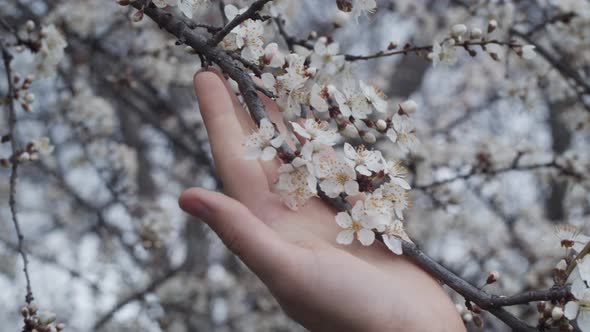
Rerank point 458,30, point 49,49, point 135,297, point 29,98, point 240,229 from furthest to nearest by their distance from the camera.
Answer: point 135,297 → point 49,49 → point 29,98 → point 458,30 → point 240,229

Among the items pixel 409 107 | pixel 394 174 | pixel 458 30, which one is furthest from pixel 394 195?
pixel 458 30

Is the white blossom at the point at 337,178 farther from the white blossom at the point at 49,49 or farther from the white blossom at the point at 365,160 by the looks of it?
the white blossom at the point at 49,49

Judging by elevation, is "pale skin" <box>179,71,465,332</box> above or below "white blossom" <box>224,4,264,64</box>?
below

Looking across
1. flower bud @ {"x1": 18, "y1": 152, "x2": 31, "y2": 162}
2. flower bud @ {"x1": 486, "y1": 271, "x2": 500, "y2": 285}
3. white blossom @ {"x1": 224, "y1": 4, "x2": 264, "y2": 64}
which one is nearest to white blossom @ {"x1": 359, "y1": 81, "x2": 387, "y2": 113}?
white blossom @ {"x1": 224, "y1": 4, "x2": 264, "y2": 64}

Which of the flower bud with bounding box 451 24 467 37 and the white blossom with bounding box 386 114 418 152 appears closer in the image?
the white blossom with bounding box 386 114 418 152

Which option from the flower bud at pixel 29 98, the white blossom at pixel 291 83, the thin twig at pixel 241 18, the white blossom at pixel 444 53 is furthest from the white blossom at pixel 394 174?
the flower bud at pixel 29 98

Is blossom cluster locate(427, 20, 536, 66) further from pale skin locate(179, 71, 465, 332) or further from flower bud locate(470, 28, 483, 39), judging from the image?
pale skin locate(179, 71, 465, 332)

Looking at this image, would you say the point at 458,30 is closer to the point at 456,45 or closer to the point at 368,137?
the point at 456,45
